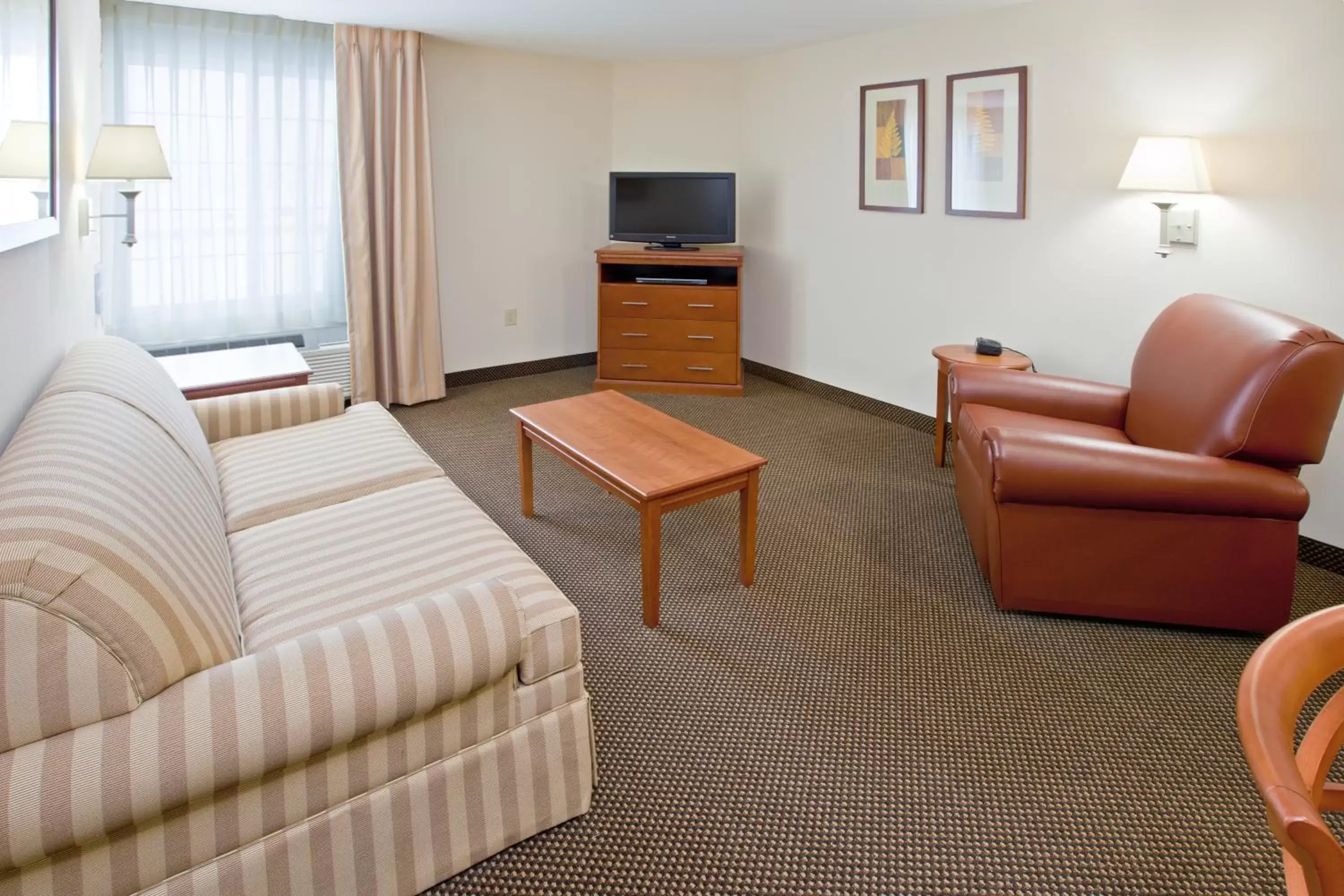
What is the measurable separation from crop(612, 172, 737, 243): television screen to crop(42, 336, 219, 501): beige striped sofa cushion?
3188 millimetres

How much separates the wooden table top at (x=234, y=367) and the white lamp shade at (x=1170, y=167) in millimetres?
3307

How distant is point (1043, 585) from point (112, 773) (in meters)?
2.38

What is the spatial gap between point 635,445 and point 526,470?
68cm

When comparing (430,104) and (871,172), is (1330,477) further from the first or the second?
(430,104)

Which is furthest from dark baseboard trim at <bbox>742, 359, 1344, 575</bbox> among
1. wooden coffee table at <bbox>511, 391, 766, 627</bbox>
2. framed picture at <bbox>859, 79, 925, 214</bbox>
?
wooden coffee table at <bbox>511, 391, 766, 627</bbox>

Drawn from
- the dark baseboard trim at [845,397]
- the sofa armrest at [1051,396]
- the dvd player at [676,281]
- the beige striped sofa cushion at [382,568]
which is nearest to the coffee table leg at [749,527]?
the beige striped sofa cushion at [382,568]

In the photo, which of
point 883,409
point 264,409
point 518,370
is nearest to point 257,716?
point 264,409

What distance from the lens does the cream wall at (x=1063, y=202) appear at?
2924mm

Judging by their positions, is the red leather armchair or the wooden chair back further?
the red leather armchair

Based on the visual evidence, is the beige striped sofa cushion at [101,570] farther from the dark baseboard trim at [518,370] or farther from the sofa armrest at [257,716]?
the dark baseboard trim at [518,370]

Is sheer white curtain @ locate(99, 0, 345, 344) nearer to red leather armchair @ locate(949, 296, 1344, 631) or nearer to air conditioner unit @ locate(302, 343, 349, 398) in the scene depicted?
air conditioner unit @ locate(302, 343, 349, 398)

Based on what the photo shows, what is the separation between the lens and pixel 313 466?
2621 millimetres

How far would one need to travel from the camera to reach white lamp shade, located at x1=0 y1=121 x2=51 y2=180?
1.72m

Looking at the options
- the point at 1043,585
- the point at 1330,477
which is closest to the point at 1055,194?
the point at 1330,477
